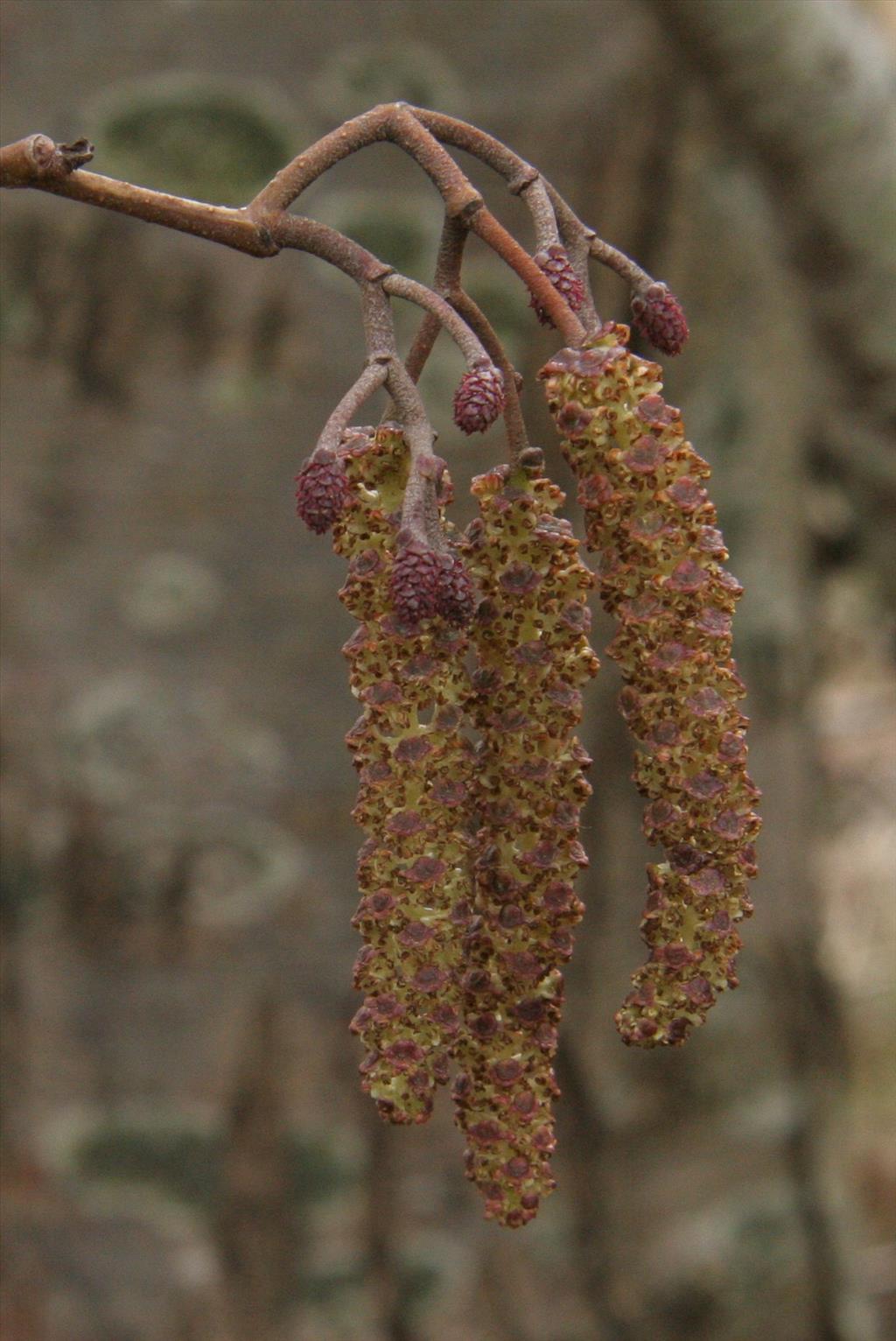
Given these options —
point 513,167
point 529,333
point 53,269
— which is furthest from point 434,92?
point 513,167

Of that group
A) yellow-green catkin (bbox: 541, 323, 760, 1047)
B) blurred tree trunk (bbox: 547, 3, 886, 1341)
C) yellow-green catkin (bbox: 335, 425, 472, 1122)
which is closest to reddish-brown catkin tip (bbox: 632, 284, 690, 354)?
yellow-green catkin (bbox: 541, 323, 760, 1047)

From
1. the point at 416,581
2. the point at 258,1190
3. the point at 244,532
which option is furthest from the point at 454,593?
the point at 258,1190

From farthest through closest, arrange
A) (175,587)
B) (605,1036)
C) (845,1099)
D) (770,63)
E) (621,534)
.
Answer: (845,1099) < (605,1036) < (175,587) < (770,63) < (621,534)

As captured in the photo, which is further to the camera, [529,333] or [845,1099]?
A: [845,1099]

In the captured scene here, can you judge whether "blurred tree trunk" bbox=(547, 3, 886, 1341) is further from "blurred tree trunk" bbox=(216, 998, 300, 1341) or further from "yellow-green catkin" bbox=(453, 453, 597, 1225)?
"yellow-green catkin" bbox=(453, 453, 597, 1225)

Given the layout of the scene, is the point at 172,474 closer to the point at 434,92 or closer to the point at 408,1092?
the point at 434,92

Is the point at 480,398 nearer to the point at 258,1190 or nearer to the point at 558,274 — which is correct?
the point at 558,274
